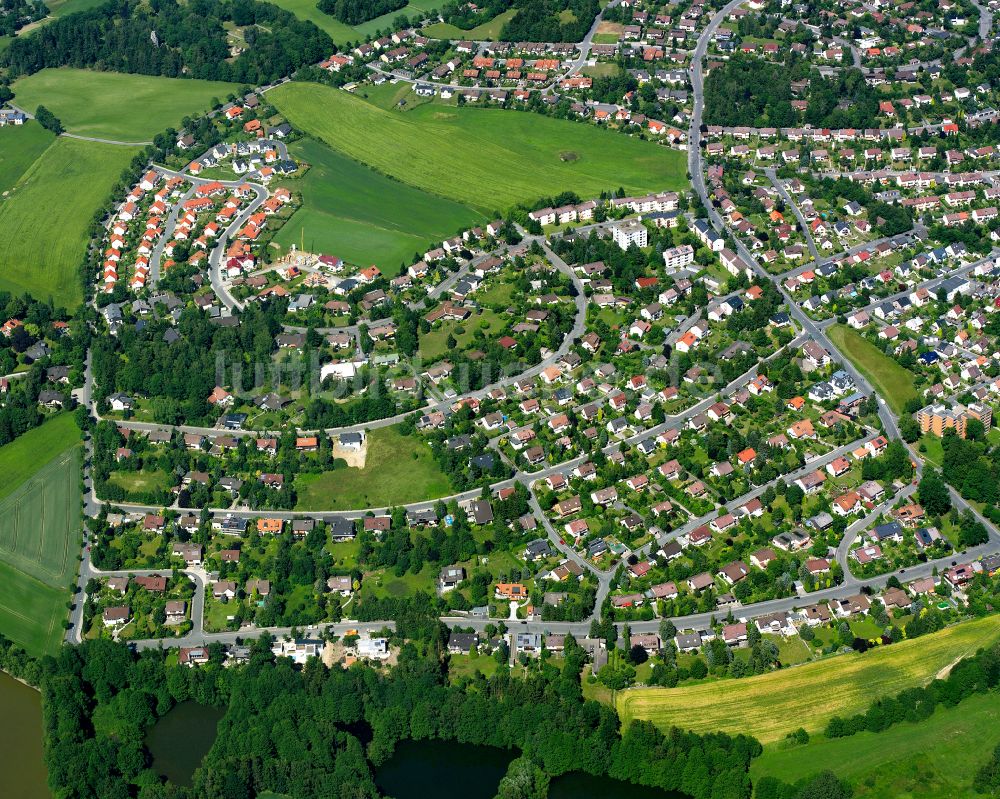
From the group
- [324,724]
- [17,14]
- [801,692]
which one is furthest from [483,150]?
[324,724]

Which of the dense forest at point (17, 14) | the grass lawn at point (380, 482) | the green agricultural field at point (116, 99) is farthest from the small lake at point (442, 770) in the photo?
the dense forest at point (17, 14)

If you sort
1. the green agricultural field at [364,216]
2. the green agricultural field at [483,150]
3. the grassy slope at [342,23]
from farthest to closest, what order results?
the grassy slope at [342,23] → the green agricultural field at [483,150] → the green agricultural field at [364,216]

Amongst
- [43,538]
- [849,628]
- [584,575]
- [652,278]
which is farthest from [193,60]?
[849,628]

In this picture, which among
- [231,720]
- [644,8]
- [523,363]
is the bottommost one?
[231,720]

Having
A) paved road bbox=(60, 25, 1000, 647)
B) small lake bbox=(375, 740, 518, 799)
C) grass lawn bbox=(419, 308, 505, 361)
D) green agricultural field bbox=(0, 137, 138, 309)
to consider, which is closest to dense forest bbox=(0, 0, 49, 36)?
green agricultural field bbox=(0, 137, 138, 309)

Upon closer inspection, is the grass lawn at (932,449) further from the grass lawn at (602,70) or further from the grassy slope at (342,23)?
the grassy slope at (342,23)

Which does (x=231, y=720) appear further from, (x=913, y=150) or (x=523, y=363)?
(x=913, y=150)
